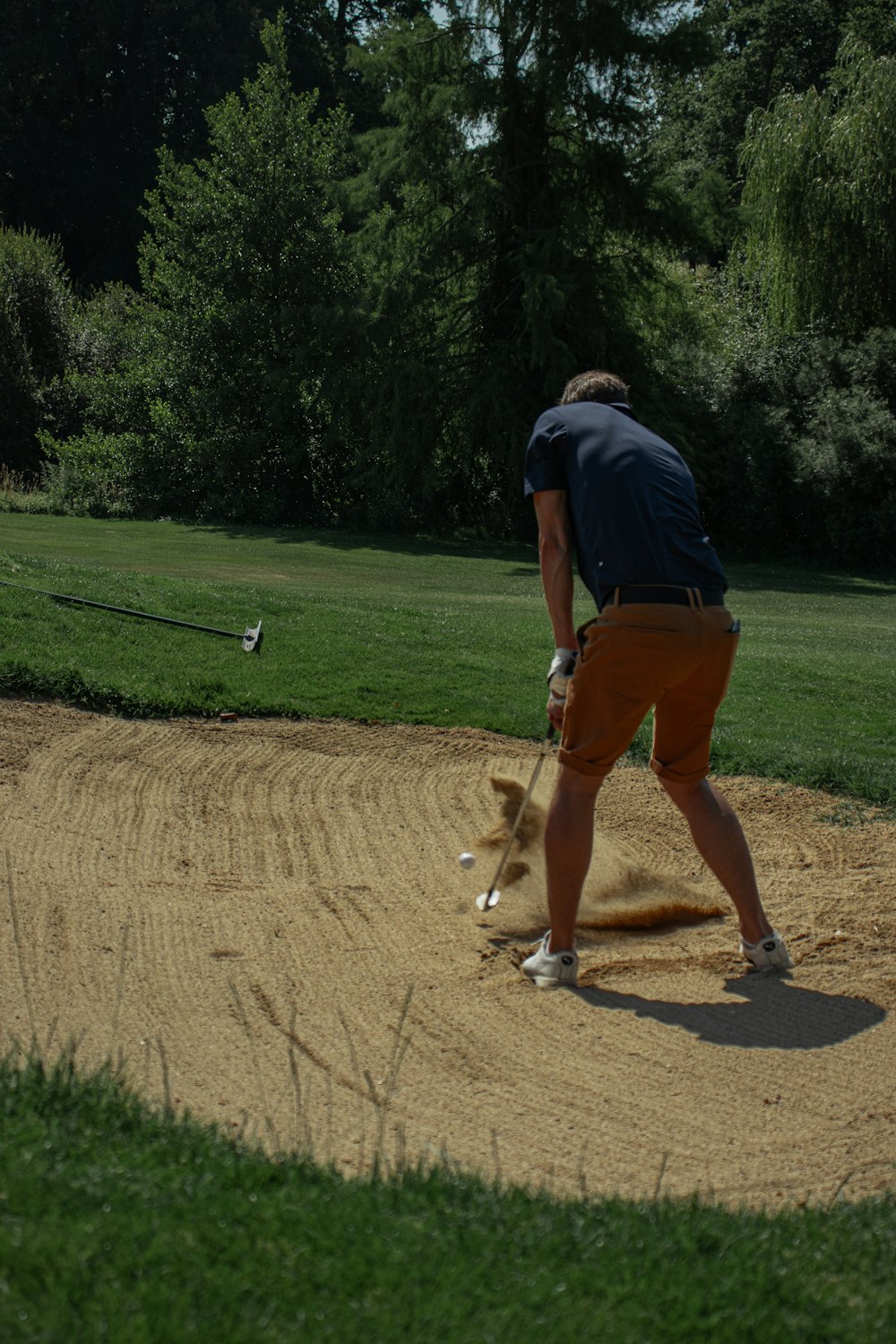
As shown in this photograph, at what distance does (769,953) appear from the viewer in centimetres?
505

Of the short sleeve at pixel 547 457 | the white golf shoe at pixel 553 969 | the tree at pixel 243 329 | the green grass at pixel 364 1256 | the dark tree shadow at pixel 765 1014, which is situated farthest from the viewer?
the tree at pixel 243 329

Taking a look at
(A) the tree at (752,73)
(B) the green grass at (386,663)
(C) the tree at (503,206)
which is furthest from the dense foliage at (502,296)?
(A) the tree at (752,73)

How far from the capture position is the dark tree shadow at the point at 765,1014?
4496 millimetres

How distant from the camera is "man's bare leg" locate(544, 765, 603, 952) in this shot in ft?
15.5

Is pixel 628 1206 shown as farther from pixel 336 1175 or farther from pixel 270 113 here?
pixel 270 113

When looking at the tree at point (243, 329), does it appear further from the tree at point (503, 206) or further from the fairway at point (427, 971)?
the fairway at point (427, 971)

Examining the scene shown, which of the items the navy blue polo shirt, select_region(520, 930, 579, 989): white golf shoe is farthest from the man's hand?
select_region(520, 930, 579, 989): white golf shoe

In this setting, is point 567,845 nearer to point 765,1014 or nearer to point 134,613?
point 765,1014

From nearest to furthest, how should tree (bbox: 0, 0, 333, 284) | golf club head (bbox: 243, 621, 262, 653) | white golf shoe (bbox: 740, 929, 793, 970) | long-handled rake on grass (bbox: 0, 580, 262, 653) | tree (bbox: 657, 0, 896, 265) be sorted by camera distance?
white golf shoe (bbox: 740, 929, 793, 970) → golf club head (bbox: 243, 621, 262, 653) → long-handled rake on grass (bbox: 0, 580, 262, 653) → tree (bbox: 657, 0, 896, 265) → tree (bbox: 0, 0, 333, 284)

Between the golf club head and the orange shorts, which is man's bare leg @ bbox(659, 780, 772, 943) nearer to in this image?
the orange shorts

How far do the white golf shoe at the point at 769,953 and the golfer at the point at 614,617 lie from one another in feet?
2.30

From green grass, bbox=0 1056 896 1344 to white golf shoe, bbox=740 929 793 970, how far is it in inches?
77.0

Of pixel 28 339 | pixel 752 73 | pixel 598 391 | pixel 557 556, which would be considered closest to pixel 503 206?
pixel 28 339

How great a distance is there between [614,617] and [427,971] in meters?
1.58
